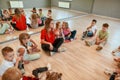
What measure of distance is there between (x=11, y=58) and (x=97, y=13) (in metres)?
4.90

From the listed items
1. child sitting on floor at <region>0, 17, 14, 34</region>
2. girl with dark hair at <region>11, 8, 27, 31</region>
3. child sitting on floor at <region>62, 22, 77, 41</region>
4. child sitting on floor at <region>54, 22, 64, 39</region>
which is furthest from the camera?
girl with dark hair at <region>11, 8, 27, 31</region>

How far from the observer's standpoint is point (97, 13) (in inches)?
222

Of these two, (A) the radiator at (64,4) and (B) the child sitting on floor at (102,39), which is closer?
(B) the child sitting on floor at (102,39)

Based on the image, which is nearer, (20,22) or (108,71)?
(108,71)

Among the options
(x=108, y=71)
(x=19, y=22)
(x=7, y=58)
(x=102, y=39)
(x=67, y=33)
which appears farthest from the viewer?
(x=19, y=22)

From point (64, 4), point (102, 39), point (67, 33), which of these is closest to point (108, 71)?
point (102, 39)

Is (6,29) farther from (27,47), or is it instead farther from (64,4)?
(64,4)

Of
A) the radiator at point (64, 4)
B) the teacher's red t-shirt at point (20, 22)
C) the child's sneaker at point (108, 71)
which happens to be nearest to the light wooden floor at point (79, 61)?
the child's sneaker at point (108, 71)

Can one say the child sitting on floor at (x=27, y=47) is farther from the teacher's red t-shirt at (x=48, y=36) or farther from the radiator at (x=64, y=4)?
the radiator at (x=64, y=4)

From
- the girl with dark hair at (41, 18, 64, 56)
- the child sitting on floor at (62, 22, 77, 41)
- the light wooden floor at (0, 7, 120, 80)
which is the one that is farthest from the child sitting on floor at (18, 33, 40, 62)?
the child sitting on floor at (62, 22, 77, 41)

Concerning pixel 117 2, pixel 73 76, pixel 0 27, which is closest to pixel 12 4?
pixel 0 27

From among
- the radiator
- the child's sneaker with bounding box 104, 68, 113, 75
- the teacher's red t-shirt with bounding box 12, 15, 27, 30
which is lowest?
the child's sneaker with bounding box 104, 68, 113, 75

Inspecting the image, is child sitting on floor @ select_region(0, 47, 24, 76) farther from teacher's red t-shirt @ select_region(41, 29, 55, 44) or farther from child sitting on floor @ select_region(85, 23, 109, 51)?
child sitting on floor @ select_region(85, 23, 109, 51)

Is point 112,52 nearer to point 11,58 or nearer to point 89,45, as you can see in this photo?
point 89,45
